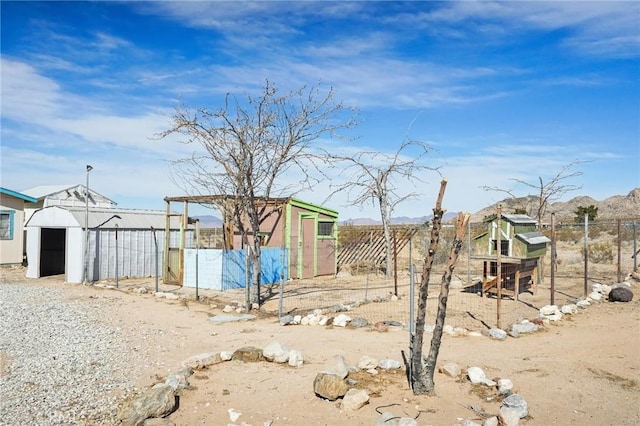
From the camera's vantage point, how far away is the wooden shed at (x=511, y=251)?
12195mm

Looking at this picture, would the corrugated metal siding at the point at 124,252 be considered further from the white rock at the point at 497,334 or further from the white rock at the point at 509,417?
the white rock at the point at 509,417

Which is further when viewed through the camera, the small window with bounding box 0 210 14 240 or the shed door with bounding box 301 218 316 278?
the small window with bounding box 0 210 14 240

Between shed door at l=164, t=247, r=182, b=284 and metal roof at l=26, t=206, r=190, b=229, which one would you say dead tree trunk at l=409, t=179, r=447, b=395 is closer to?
shed door at l=164, t=247, r=182, b=284

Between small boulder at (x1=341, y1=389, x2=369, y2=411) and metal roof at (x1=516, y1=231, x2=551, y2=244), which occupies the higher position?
metal roof at (x1=516, y1=231, x2=551, y2=244)

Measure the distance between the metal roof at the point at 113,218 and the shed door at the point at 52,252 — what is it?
229cm

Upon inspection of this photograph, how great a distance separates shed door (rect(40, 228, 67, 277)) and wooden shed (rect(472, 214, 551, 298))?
54.4 feet

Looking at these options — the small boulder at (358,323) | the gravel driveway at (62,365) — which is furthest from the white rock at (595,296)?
the gravel driveway at (62,365)

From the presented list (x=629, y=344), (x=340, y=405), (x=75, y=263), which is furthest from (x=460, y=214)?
(x=75, y=263)

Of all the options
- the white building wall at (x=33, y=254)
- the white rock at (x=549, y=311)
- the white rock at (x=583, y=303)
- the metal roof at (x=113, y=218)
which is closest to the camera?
the white rock at (x=549, y=311)

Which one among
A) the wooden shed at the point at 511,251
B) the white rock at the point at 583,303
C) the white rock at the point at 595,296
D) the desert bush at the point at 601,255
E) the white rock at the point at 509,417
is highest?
the wooden shed at the point at 511,251

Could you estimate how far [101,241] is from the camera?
669 inches

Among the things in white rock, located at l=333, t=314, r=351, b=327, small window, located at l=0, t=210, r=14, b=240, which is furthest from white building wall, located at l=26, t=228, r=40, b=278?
white rock, located at l=333, t=314, r=351, b=327

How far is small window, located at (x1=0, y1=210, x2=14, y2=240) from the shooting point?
20353 mm

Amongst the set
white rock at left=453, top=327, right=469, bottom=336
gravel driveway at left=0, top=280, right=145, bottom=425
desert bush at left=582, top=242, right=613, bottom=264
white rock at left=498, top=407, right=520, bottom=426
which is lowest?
gravel driveway at left=0, top=280, right=145, bottom=425
